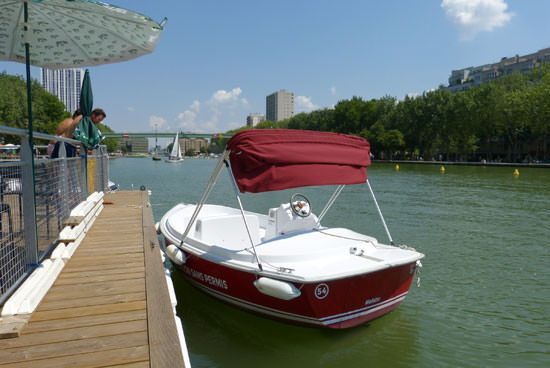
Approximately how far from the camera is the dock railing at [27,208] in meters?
3.72

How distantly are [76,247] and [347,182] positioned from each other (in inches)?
159

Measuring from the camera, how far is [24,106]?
5419 centimetres

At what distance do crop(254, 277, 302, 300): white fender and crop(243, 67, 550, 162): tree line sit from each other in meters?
66.3

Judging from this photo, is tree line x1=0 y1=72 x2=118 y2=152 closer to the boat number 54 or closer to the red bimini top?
the red bimini top

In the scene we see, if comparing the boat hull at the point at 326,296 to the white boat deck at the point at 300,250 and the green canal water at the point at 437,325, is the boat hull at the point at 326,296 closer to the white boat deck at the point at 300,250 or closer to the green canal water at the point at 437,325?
the white boat deck at the point at 300,250

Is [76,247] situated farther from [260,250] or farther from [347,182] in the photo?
[347,182]

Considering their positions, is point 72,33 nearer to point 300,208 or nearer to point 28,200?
point 28,200

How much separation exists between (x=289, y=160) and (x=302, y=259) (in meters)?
1.40

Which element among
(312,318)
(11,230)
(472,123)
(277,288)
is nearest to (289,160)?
(277,288)

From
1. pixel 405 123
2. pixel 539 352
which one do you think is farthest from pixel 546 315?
pixel 405 123

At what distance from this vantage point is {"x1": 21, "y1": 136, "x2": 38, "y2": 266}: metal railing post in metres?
3.99

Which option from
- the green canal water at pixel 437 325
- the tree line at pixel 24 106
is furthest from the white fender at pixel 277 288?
the tree line at pixel 24 106

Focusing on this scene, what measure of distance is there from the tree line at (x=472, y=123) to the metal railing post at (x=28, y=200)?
68.4 meters

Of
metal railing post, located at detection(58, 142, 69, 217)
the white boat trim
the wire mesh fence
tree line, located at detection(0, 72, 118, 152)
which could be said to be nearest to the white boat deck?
the white boat trim
